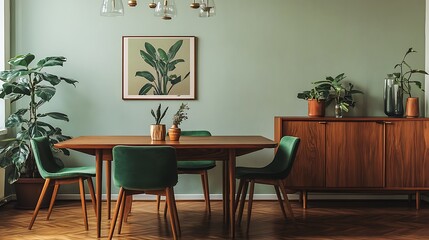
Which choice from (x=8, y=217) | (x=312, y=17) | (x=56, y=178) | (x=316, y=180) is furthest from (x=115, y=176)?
(x=312, y=17)

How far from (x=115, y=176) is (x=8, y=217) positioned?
177 centimetres

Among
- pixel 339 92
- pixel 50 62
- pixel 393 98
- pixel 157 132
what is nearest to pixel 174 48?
pixel 50 62

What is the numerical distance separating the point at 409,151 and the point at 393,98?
1.93 feet

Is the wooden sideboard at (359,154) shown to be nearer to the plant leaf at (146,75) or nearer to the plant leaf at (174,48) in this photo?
the plant leaf at (174,48)

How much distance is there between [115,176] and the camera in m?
4.61

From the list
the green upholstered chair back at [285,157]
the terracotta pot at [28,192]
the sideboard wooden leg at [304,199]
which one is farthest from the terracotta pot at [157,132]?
the sideboard wooden leg at [304,199]

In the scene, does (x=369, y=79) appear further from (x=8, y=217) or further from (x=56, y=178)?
(x=8, y=217)

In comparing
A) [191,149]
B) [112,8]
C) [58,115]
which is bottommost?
[191,149]

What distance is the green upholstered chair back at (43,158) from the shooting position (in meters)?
5.21

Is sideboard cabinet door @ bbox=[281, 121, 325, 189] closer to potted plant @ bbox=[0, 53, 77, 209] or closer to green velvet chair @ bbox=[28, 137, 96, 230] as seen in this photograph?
green velvet chair @ bbox=[28, 137, 96, 230]

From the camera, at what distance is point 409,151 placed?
630 cm

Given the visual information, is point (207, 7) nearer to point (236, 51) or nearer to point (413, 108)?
point (236, 51)

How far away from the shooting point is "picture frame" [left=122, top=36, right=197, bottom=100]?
6727mm

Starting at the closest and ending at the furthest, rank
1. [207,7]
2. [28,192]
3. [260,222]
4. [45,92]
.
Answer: [207,7], [260,222], [45,92], [28,192]
